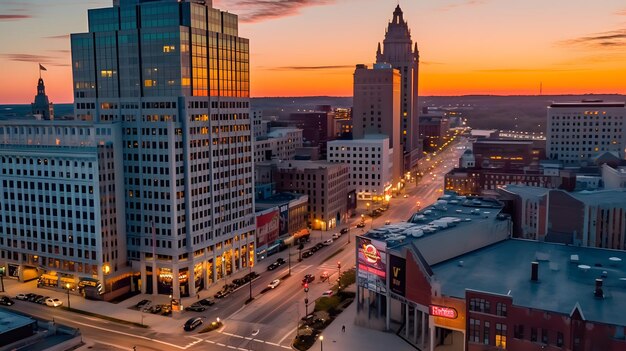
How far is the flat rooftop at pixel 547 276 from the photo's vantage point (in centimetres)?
7500

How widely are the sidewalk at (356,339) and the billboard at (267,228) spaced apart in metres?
40.6

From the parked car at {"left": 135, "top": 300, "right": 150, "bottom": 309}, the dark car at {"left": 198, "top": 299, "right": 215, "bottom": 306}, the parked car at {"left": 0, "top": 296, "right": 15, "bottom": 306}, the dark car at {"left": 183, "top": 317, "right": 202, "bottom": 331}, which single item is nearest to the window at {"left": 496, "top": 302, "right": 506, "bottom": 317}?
the dark car at {"left": 183, "top": 317, "right": 202, "bottom": 331}

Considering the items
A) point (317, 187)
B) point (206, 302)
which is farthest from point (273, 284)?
point (317, 187)

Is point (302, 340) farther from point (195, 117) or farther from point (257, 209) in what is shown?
point (257, 209)

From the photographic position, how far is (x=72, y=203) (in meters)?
109

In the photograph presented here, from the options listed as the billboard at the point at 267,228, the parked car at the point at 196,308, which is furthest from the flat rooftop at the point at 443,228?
the billboard at the point at 267,228

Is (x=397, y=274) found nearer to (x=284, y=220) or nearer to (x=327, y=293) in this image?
(x=327, y=293)

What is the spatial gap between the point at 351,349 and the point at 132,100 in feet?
203

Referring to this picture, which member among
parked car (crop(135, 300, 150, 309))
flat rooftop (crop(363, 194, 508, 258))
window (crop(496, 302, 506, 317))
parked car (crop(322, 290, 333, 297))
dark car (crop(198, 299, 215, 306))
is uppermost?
flat rooftop (crop(363, 194, 508, 258))

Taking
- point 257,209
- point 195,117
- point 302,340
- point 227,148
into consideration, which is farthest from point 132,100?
point 302,340

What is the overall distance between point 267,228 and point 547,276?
216 feet

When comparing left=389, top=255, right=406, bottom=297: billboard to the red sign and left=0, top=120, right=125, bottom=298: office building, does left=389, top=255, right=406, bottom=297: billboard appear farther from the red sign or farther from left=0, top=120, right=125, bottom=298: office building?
left=0, top=120, right=125, bottom=298: office building

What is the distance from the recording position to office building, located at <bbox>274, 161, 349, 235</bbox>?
164000 mm

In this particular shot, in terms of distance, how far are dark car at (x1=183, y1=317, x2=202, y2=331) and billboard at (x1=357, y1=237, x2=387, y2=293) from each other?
1023 inches
